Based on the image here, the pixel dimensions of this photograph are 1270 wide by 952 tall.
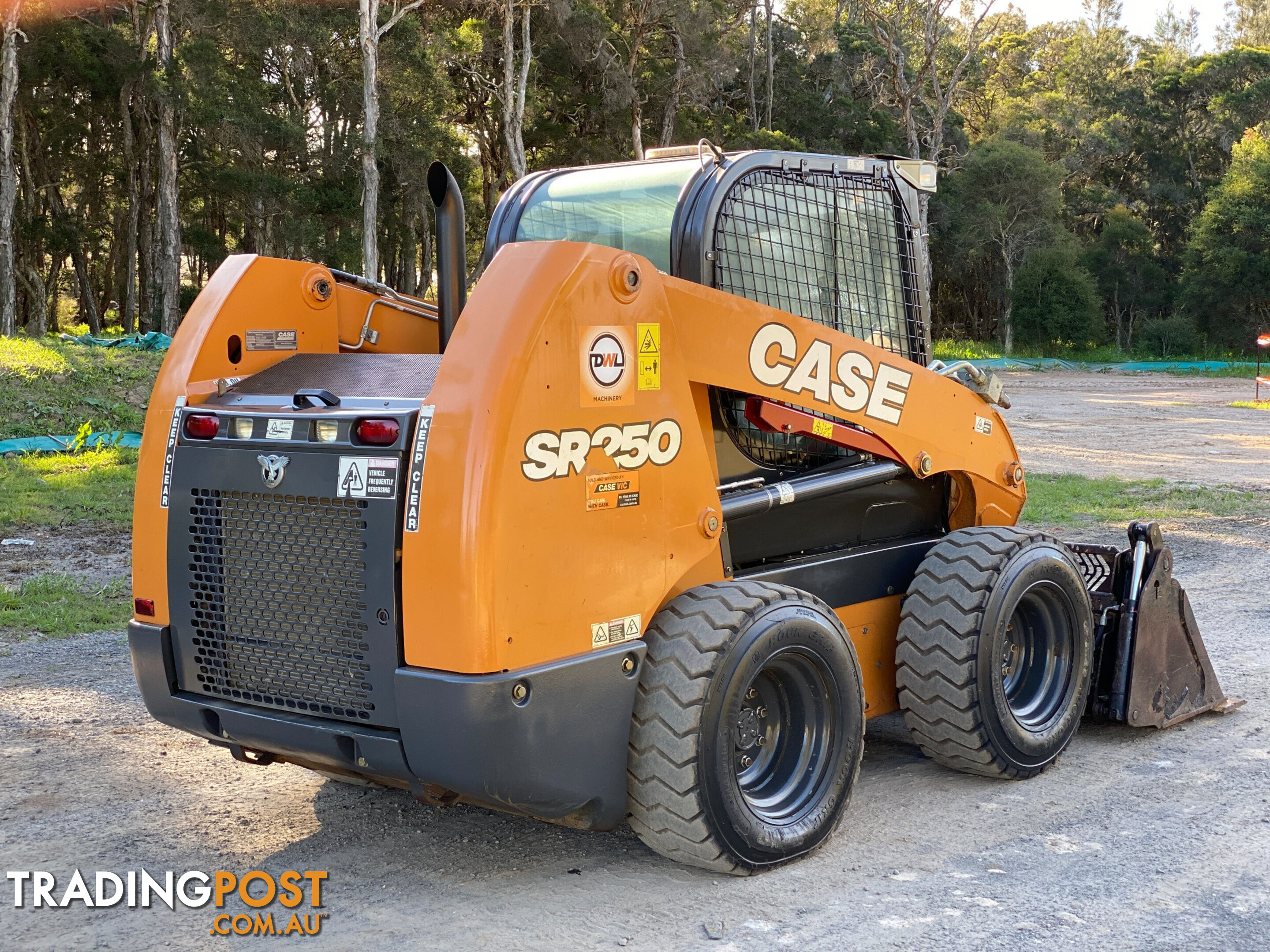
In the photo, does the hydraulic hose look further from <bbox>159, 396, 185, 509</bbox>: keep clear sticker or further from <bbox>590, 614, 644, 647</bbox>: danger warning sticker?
<bbox>159, 396, 185, 509</bbox>: keep clear sticker

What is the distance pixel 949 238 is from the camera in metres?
51.3

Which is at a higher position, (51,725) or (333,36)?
(333,36)

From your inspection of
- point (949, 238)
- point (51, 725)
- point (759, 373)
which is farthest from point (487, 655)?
point (949, 238)

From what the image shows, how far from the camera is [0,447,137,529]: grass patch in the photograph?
11180mm

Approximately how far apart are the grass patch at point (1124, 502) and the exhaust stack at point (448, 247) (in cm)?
826

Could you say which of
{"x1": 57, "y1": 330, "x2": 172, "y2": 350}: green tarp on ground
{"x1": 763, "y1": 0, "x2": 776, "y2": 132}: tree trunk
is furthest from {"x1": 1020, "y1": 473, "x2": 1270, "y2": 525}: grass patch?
{"x1": 763, "y1": 0, "x2": 776, "y2": 132}: tree trunk

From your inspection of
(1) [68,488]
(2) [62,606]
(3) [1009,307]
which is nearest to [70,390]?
(1) [68,488]

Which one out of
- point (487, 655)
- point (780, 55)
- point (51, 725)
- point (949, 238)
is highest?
point (780, 55)

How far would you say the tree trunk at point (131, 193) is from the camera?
39.2 metres

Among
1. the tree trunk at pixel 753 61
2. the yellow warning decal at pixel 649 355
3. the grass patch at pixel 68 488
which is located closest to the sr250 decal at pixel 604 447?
the yellow warning decal at pixel 649 355

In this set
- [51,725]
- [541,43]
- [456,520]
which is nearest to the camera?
[456,520]

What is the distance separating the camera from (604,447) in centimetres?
365

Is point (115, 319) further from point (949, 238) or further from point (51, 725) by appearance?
point (51, 725)

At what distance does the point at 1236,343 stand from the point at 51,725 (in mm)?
51240
